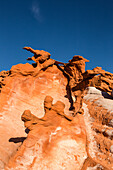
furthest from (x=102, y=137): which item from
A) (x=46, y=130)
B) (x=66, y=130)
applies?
(x=46, y=130)

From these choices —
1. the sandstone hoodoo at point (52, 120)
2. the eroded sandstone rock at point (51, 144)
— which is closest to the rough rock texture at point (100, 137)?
the sandstone hoodoo at point (52, 120)

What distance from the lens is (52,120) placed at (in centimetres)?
695

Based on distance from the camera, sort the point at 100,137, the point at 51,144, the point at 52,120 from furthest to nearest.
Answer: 1. the point at 100,137
2. the point at 52,120
3. the point at 51,144

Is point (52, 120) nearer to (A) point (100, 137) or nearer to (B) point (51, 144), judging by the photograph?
(B) point (51, 144)

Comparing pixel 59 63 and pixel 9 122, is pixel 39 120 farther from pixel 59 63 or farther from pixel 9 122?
pixel 59 63

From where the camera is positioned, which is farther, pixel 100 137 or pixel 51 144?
pixel 100 137

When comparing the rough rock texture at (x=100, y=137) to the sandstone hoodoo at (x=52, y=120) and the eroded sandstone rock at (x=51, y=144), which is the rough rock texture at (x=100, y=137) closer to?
the sandstone hoodoo at (x=52, y=120)

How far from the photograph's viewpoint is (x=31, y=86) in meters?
Result: 11.0

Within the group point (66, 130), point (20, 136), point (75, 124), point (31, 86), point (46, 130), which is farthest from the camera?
point (31, 86)

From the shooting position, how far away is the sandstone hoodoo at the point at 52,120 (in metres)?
5.95

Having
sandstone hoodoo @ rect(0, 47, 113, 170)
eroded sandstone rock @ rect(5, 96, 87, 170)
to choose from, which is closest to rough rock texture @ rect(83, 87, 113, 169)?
sandstone hoodoo @ rect(0, 47, 113, 170)

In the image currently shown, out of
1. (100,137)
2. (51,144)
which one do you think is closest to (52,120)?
(51,144)

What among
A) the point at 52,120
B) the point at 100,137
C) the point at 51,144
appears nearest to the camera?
the point at 51,144

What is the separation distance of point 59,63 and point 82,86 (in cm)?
306
